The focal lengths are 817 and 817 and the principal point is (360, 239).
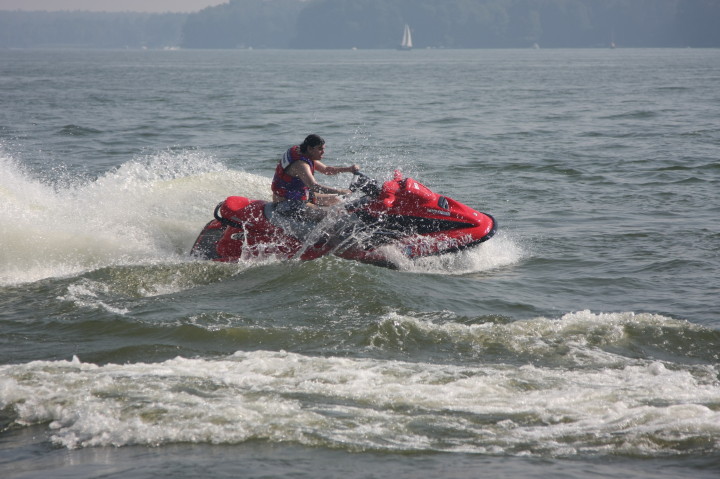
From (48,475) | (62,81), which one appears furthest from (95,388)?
(62,81)

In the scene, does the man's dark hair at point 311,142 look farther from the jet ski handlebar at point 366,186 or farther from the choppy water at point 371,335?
the choppy water at point 371,335

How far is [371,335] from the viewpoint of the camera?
7.43m

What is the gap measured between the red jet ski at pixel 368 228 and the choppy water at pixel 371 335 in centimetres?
32

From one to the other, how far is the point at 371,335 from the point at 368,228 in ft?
7.79

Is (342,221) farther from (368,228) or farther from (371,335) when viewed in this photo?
(371,335)

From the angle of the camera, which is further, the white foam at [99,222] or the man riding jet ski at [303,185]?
the white foam at [99,222]

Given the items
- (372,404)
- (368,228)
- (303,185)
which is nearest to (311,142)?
(303,185)

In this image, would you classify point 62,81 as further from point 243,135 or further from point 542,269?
point 542,269

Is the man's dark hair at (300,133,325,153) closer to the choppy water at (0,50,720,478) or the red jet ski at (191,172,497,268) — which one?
the red jet ski at (191,172,497,268)

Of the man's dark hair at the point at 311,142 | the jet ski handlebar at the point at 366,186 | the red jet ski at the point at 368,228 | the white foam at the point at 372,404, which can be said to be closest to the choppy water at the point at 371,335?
the white foam at the point at 372,404

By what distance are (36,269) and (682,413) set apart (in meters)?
7.63

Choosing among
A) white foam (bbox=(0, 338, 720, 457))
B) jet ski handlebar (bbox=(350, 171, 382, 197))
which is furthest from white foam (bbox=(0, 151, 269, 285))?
white foam (bbox=(0, 338, 720, 457))

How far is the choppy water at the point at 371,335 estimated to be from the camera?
515 cm

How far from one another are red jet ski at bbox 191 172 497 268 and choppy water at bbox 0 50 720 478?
12.6 inches
